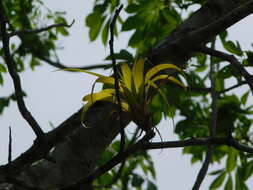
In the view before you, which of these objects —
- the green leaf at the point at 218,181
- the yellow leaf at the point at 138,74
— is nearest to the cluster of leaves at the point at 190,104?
the green leaf at the point at 218,181

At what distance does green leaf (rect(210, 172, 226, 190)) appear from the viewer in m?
3.71

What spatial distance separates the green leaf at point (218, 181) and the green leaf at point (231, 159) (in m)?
0.06

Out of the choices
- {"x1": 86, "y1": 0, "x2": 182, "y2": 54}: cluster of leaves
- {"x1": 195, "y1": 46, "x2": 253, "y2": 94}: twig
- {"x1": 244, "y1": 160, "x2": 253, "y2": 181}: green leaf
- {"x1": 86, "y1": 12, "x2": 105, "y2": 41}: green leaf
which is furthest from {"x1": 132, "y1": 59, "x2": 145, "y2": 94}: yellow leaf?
{"x1": 86, "y1": 12, "x2": 105, "y2": 41}: green leaf

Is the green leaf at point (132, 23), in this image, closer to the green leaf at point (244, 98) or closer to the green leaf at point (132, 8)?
the green leaf at point (132, 8)

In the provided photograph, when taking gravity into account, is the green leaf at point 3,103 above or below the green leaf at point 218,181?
above

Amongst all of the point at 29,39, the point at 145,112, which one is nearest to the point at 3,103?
the point at 29,39

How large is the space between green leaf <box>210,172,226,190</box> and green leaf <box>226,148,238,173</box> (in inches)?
2.4

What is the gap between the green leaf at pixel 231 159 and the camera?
3.59 m

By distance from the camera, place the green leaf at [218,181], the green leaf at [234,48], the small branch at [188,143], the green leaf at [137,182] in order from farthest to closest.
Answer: the green leaf at [218,181], the green leaf at [137,182], the green leaf at [234,48], the small branch at [188,143]

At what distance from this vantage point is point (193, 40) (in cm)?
238

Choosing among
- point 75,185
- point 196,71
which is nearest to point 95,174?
point 75,185

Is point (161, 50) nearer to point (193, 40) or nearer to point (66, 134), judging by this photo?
point (193, 40)

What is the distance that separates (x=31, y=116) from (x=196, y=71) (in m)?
2.95

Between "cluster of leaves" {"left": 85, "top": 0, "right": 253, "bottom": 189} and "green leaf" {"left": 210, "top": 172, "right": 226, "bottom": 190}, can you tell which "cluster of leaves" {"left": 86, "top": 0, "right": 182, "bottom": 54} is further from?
"green leaf" {"left": 210, "top": 172, "right": 226, "bottom": 190}
